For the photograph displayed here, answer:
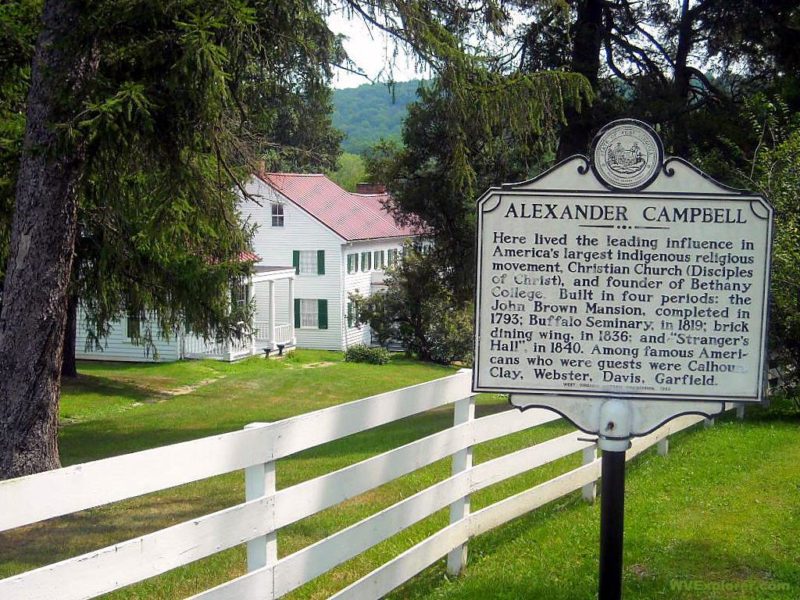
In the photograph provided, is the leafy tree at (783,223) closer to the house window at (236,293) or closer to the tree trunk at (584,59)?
the tree trunk at (584,59)

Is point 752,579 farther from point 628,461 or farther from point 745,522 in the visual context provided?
point 628,461

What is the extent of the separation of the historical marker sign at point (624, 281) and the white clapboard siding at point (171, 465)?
76cm

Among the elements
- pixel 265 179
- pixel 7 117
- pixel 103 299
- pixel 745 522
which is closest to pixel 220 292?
pixel 103 299

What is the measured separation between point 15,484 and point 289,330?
41.8 metres

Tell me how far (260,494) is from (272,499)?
0.06m

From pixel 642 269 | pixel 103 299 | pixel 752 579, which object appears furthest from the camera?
pixel 103 299

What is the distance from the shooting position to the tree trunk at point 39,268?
1021cm

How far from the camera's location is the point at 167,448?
370 cm

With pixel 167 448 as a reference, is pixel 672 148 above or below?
above

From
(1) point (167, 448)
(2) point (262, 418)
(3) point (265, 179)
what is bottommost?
(2) point (262, 418)

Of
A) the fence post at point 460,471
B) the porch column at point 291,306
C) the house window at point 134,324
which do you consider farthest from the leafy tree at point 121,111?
the porch column at point 291,306

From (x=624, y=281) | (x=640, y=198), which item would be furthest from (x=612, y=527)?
(x=640, y=198)

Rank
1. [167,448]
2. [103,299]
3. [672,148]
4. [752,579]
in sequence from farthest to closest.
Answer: [103,299] → [672,148] → [752,579] → [167,448]

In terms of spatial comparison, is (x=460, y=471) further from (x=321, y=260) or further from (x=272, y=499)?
(x=321, y=260)
